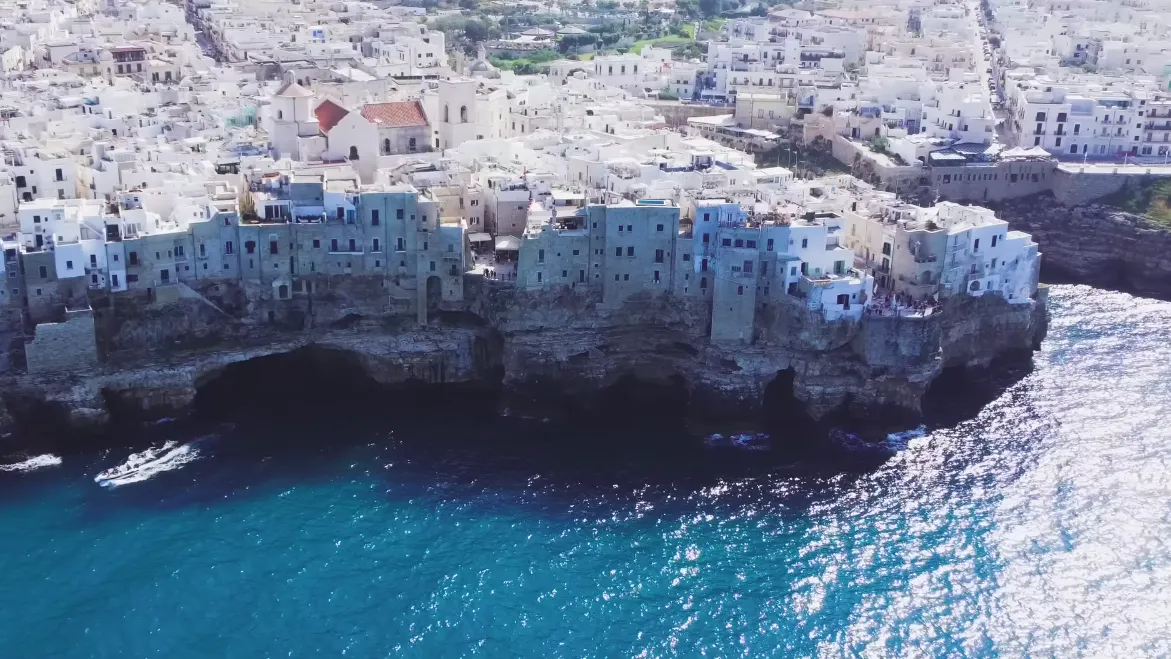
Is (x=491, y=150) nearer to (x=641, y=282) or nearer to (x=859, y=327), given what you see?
(x=641, y=282)

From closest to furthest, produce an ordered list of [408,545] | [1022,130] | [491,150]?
[408,545]
[491,150]
[1022,130]

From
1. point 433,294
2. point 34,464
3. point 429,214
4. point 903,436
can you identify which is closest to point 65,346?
point 34,464

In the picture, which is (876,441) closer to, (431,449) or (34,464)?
(431,449)

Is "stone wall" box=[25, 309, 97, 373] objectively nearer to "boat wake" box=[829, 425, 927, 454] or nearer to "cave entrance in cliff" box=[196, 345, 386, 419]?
"cave entrance in cliff" box=[196, 345, 386, 419]

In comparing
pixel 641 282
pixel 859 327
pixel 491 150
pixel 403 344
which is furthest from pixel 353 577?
pixel 491 150

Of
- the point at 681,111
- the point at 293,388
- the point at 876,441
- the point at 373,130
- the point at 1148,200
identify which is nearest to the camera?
the point at 876,441

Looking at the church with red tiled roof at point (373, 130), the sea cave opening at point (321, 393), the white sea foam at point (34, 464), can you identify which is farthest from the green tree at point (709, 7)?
the white sea foam at point (34, 464)
